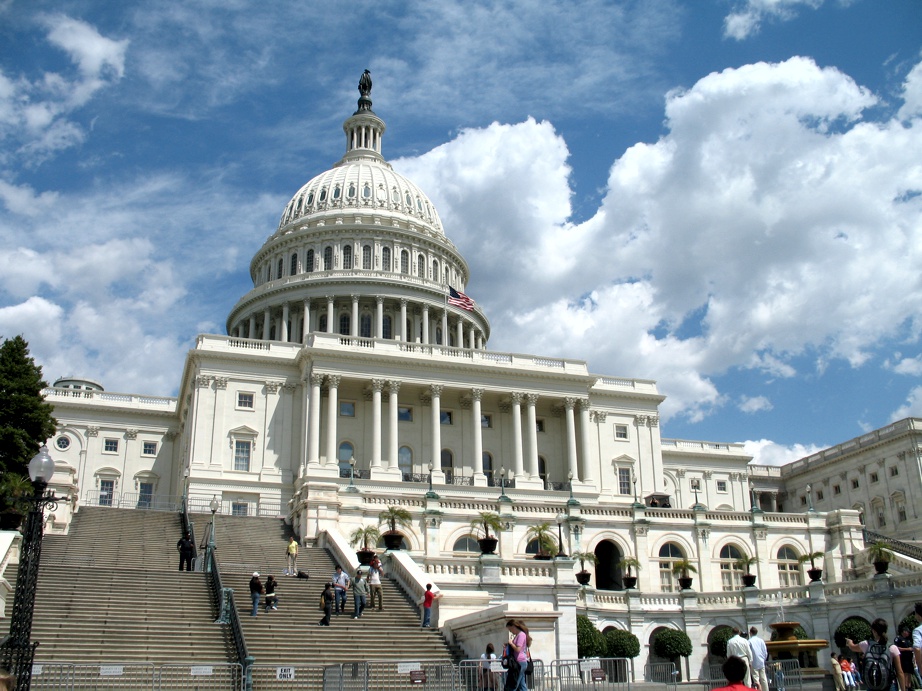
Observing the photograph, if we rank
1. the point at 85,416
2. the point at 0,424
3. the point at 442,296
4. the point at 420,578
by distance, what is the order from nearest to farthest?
the point at 420,578
the point at 0,424
the point at 85,416
the point at 442,296

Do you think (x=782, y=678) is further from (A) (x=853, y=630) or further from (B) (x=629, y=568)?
(B) (x=629, y=568)

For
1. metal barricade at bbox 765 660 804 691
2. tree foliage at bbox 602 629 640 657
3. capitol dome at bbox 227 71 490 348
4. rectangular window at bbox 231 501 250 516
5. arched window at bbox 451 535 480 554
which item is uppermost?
capitol dome at bbox 227 71 490 348

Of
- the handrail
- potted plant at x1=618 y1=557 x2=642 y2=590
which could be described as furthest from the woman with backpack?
potted plant at x1=618 y1=557 x2=642 y2=590

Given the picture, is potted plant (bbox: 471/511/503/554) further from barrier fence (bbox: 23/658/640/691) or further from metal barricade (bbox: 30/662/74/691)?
metal barricade (bbox: 30/662/74/691)

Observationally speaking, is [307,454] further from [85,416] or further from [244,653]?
[244,653]

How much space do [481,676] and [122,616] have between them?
1215cm

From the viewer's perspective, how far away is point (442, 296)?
101m

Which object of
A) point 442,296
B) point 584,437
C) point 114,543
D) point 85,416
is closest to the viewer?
point 114,543

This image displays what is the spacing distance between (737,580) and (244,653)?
124ft

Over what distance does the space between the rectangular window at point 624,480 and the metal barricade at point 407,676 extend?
57.1 m

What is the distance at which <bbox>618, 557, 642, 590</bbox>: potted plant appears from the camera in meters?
48.8

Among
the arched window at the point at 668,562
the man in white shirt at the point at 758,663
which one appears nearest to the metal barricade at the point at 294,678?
the man in white shirt at the point at 758,663

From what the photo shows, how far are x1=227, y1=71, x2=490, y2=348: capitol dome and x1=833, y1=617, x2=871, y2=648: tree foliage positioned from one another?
4888 cm

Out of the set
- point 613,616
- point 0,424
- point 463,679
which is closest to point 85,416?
point 0,424
